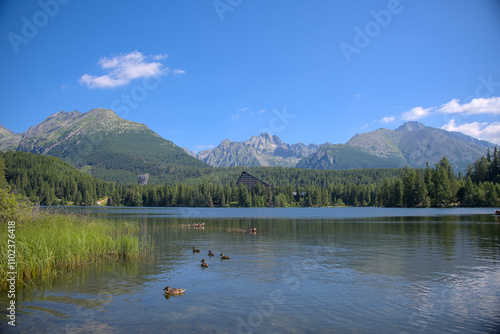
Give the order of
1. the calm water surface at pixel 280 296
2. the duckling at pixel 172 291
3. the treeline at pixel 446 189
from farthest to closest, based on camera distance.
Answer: the treeline at pixel 446 189 < the duckling at pixel 172 291 < the calm water surface at pixel 280 296

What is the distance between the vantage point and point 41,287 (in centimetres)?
2373

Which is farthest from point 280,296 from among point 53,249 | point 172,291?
point 53,249

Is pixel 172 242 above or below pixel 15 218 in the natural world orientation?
below

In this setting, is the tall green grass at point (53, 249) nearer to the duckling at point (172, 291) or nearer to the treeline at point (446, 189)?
the duckling at point (172, 291)

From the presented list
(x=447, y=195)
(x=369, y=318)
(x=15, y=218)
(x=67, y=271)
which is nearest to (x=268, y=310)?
(x=369, y=318)

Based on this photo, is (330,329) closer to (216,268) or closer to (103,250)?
(216,268)

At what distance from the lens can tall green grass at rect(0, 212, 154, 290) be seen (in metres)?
23.8

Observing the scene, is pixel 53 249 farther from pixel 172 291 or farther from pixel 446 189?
pixel 446 189

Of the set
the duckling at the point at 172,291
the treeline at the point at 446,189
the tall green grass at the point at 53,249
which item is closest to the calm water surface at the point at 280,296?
the duckling at the point at 172,291

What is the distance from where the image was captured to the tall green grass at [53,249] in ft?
78.1

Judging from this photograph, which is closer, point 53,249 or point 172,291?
point 172,291

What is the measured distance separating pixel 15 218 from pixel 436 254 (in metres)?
42.1

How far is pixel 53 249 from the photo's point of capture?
26922 mm

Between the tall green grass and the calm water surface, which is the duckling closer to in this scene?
the calm water surface
